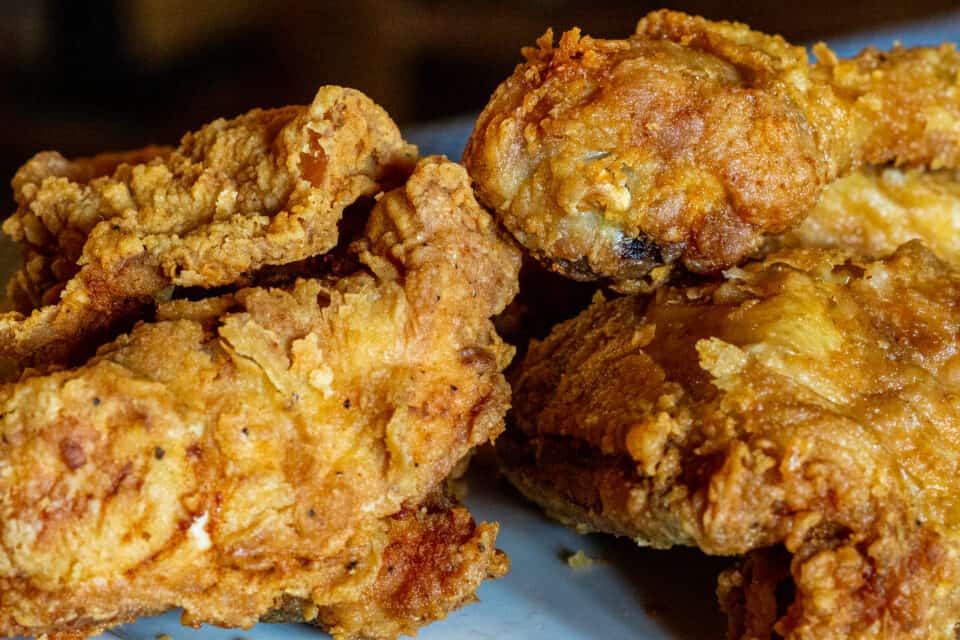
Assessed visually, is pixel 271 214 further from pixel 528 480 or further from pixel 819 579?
pixel 819 579

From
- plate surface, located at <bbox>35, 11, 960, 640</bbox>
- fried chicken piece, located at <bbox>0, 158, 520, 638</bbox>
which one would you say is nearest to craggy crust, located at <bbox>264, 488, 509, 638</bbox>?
fried chicken piece, located at <bbox>0, 158, 520, 638</bbox>

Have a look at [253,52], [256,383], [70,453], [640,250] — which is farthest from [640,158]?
[253,52]

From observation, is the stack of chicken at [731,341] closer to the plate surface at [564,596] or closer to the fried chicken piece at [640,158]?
the fried chicken piece at [640,158]

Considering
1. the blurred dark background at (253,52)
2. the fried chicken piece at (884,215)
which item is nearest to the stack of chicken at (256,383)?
the fried chicken piece at (884,215)

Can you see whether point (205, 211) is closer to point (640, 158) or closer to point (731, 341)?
point (640, 158)

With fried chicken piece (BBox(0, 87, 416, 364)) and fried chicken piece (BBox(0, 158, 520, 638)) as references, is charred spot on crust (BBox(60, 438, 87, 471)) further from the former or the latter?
fried chicken piece (BBox(0, 87, 416, 364))
